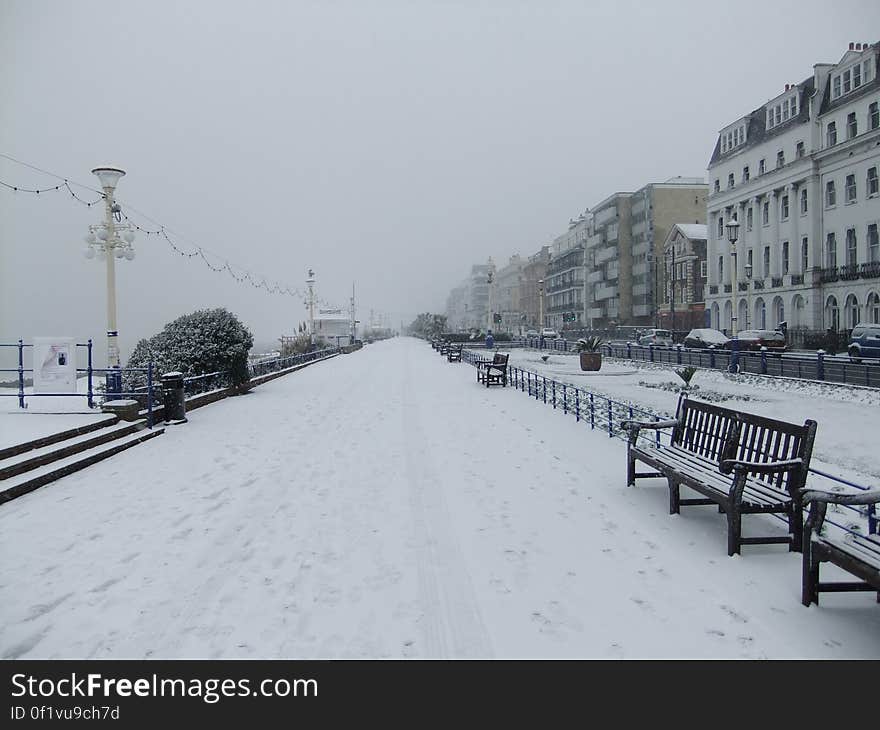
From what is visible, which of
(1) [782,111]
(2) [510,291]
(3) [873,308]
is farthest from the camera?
(2) [510,291]

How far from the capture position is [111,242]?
15.5 meters

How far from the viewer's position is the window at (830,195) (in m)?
43.8

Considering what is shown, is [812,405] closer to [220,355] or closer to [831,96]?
[220,355]

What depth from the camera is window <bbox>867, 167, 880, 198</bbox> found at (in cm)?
3978

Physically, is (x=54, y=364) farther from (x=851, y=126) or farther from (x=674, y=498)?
(x=851, y=126)

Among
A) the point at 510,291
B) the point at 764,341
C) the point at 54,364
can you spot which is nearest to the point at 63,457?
the point at 54,364

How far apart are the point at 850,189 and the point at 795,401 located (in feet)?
104

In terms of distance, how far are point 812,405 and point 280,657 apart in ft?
56.3

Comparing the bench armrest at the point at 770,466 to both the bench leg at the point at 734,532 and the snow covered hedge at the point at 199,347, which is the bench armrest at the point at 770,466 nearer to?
the bench leg at the point at 734,532

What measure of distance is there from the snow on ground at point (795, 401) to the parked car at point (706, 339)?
33.4 feet

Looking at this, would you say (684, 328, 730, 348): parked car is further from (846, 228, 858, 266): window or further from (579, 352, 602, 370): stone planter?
(579, 352, 602, 370): stone planter
